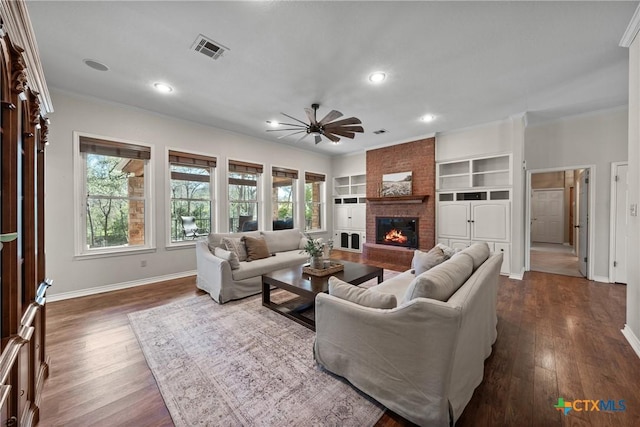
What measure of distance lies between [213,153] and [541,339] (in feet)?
17.6

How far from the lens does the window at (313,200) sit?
695cm

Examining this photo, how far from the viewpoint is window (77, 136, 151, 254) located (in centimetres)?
371

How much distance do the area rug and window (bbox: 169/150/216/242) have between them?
2019 millimetres

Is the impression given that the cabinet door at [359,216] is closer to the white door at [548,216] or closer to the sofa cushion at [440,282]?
the sofa cushion at [440,282]

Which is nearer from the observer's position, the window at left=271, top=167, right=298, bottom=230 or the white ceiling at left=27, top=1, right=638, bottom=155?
the white ceiling at left=27, top=1, right=638, bottom=155

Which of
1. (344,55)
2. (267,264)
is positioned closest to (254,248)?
(267,264)

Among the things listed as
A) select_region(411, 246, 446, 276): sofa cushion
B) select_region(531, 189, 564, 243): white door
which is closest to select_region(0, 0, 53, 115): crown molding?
select_region(411, 246, 446, 276): sofa cushion

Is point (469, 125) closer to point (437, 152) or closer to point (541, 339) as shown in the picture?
point (437, 152)

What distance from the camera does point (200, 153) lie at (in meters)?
4.77

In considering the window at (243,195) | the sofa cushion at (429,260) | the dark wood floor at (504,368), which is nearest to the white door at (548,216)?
the dark wood floor at (504,368)

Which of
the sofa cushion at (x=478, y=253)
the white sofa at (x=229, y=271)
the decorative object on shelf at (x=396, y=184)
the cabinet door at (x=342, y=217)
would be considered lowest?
the white sofa at (x=229, y=271)

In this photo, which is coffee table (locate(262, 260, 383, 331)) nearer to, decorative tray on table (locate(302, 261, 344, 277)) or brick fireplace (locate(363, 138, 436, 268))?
decorative tray on table (locate(302, 261, 344, 277))

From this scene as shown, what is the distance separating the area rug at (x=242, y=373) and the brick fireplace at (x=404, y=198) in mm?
3681

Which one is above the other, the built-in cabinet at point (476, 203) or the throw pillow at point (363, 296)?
the built-in cabinet at point (476, 203)
